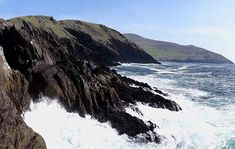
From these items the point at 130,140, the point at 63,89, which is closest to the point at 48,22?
the point at 63,89

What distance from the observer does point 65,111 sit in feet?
95.5

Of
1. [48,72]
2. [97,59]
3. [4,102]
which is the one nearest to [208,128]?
[48,72]

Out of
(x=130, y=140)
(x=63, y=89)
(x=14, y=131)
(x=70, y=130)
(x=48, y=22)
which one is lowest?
(x=130, y=140)

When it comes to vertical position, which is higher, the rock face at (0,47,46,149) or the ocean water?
the rock face at (0,47,46,149)

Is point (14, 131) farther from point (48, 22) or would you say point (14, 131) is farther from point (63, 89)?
point (48, 22)

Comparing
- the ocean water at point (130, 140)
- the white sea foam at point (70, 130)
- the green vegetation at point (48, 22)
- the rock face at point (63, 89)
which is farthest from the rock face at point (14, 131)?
the green vegetation at point (48, 22)

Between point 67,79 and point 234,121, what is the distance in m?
14.6

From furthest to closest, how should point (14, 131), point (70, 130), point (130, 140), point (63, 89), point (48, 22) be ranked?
point (48, 22)
point (63, 89)
point (130, 140)
point (70, 130)
point (14, 131)

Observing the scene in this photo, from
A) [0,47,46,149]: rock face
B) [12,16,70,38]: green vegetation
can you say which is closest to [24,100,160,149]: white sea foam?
[0,47,46,149]: rock face

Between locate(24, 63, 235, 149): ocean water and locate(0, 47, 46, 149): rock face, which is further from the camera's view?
locate(24, 63, 235, 149): ocean water

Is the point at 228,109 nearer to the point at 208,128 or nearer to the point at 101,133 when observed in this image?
the point at 208,128

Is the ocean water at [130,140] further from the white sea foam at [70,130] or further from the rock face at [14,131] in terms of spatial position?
the rock face at [14,131]

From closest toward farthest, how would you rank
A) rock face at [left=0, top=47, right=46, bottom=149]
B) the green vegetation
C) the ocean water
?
rock face at [left=0, top=47, right=46, bottom=149], the ocean water, the green vegetation

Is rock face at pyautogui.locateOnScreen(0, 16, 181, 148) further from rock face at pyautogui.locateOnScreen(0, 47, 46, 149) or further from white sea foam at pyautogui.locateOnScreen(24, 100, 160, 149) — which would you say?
white sea foam at pyautogui.locateOnScreen(24, 100, 160, 149)
